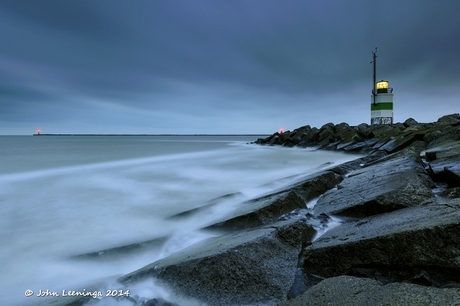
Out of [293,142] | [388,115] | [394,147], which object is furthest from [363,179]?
[388,115]

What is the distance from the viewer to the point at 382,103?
106 feet

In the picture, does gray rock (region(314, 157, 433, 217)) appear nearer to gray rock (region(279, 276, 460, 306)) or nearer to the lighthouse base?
gray rock (region(279, 276, 460, 306))

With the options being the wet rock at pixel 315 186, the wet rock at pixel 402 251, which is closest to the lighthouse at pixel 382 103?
the wet rock at pixel 315 186

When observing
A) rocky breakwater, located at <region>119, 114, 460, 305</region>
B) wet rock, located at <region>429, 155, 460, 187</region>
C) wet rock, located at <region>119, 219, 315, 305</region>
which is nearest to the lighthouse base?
wet rock, located at <region>429, 155, 460, 187</region>

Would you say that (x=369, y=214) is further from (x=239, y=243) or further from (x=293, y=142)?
(x=293, y=142)

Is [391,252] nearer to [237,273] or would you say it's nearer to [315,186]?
[237,273]

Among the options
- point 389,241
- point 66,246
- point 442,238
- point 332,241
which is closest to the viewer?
point 442,238

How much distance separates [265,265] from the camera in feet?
7.84

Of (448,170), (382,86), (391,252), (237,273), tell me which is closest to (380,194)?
(448,170)

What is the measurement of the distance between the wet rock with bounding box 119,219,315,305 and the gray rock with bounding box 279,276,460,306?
1.53ft

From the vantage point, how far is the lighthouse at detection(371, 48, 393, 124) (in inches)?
1259

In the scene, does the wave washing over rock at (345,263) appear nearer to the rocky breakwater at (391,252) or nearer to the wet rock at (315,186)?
the rocky breakwater at (391,252)

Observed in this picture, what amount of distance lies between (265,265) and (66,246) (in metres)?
3.03

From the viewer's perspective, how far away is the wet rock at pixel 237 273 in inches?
85.7
